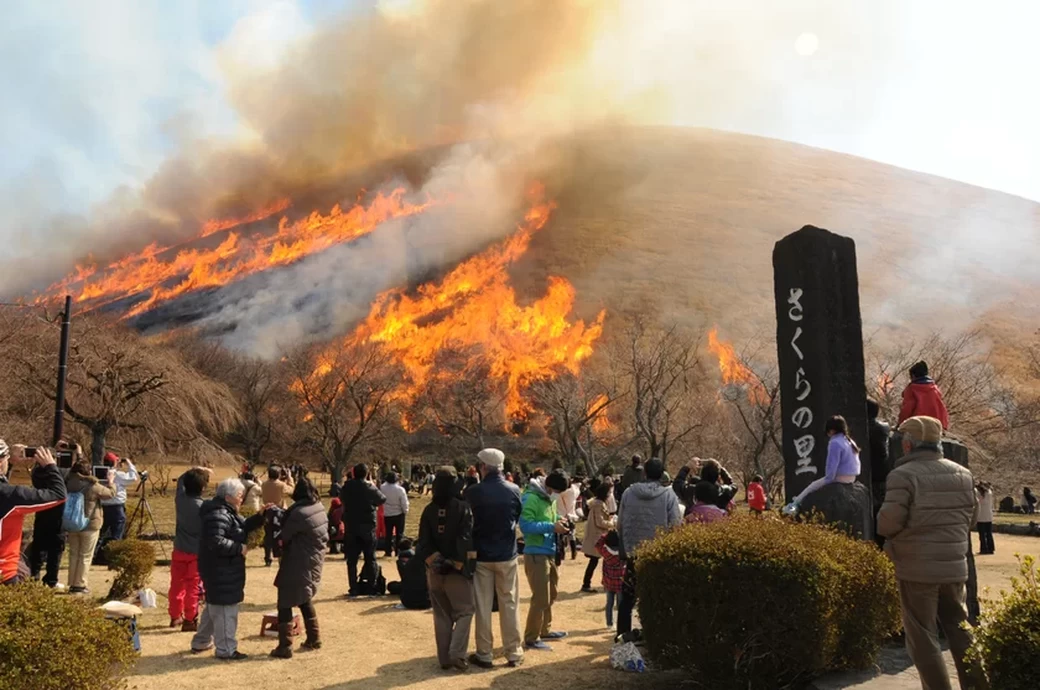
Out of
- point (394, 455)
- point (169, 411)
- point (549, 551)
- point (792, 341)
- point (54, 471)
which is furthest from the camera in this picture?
point (394, 455)

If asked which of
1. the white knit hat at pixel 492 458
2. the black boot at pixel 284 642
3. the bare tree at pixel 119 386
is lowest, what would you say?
the black boot at pixel 284 642

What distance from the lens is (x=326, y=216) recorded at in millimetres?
99812

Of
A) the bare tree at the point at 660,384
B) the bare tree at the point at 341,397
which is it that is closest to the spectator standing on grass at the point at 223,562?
the bare tree at the point at 660,384

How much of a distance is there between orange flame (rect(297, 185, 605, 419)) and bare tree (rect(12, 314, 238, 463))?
699 inches

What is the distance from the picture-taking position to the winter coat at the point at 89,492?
10.7 m

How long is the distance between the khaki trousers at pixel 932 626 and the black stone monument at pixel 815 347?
4196mm

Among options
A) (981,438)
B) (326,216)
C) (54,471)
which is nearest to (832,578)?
(54,471)

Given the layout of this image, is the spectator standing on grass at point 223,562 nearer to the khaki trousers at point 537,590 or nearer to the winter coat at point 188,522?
the winter coat at point 188,522

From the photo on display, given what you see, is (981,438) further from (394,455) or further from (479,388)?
(394,455)

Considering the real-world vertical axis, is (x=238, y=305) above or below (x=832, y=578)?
above

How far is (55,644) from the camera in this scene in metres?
4.59

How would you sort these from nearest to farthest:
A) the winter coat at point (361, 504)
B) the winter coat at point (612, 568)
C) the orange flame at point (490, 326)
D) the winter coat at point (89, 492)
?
the winter coat at point (612, 568)
the winter coat at point (89, 492)
the winter coat at point (361, 504)
the orange flame at point (490, 326)

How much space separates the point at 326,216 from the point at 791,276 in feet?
311

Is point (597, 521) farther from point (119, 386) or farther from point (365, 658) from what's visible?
point (119, 386)
